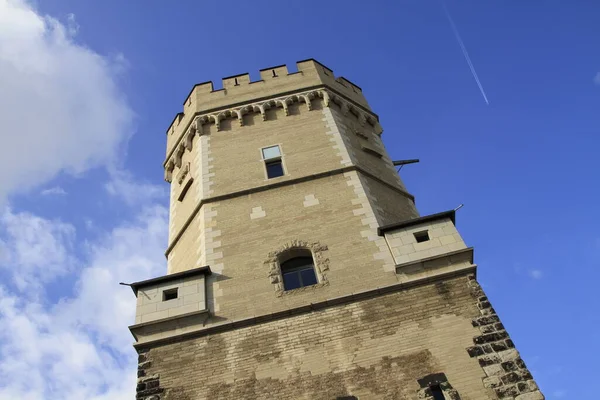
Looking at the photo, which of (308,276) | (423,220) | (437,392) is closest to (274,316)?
(308,276)

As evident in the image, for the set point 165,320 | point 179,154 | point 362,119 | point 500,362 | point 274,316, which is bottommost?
point 500,362

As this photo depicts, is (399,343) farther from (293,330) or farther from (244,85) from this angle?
(244,85)

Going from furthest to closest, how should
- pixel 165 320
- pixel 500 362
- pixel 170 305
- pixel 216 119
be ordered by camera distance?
pixel 216 119 < pixel 170 305 < pixel 165 320 < pixel 500 362

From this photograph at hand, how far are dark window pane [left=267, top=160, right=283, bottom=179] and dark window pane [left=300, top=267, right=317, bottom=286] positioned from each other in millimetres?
3214

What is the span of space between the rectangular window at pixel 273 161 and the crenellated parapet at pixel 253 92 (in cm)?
196

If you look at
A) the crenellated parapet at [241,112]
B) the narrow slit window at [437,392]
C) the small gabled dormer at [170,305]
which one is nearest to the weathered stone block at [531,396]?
the narrow slit window at [437,392]

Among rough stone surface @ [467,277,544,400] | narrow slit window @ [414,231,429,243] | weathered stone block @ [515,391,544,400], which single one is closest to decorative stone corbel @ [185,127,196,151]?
narrow slit window @ [414,231,429,243]

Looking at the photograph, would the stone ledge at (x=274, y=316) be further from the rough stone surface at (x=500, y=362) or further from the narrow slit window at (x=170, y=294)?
the rough stone surface at (x=500, y=362)

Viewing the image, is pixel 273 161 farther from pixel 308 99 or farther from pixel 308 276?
pixel 308 276

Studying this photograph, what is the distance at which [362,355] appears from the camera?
880cm

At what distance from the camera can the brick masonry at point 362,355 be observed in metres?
8.27

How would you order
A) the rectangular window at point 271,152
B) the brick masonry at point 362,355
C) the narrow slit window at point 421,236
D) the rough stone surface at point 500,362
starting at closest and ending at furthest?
the rough stone surface at point 500,362 → the brick masonry at point 362,355 → the narrow slit window at point 421,236 → the rectangular window at point 271,152

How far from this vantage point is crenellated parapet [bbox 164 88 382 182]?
610 inches

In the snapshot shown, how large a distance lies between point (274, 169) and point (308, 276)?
3733 millimetres
